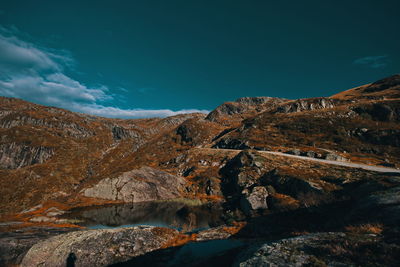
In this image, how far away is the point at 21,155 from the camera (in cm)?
17025

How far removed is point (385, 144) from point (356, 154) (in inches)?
667

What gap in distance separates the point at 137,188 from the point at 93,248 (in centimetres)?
5861

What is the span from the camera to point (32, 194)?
113 metres

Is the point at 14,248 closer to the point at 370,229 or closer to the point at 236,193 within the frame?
the point at 370,229

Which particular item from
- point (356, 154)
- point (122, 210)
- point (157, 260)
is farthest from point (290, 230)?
point (356, 154)

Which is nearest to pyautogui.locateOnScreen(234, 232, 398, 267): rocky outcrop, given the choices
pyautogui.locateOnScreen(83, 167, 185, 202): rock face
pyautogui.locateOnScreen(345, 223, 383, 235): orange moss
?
pyautogui.locateOnScreen(345, 223, 383, 235): orange moss

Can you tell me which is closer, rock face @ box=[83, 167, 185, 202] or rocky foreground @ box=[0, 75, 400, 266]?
rocky foreground @ box=[0, 75, 400, 266]

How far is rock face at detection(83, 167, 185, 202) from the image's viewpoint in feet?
269

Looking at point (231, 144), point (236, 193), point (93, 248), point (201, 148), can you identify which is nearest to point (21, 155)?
point (201, 148)

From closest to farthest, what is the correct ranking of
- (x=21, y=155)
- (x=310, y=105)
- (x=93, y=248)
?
(x=93, y=248)
(x=310, y=105)
(x=21, y=155)

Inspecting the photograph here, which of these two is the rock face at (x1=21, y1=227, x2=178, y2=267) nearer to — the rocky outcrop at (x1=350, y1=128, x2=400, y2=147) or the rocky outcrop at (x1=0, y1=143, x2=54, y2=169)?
the rocky outcrop at (x1=350, y1=128, x2=400, y2=147)

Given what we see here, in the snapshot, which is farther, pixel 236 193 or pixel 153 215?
pixel 236 193

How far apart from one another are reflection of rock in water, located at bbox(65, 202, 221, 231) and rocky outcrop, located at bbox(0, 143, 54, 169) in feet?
475

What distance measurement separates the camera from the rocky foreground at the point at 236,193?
1537cm
